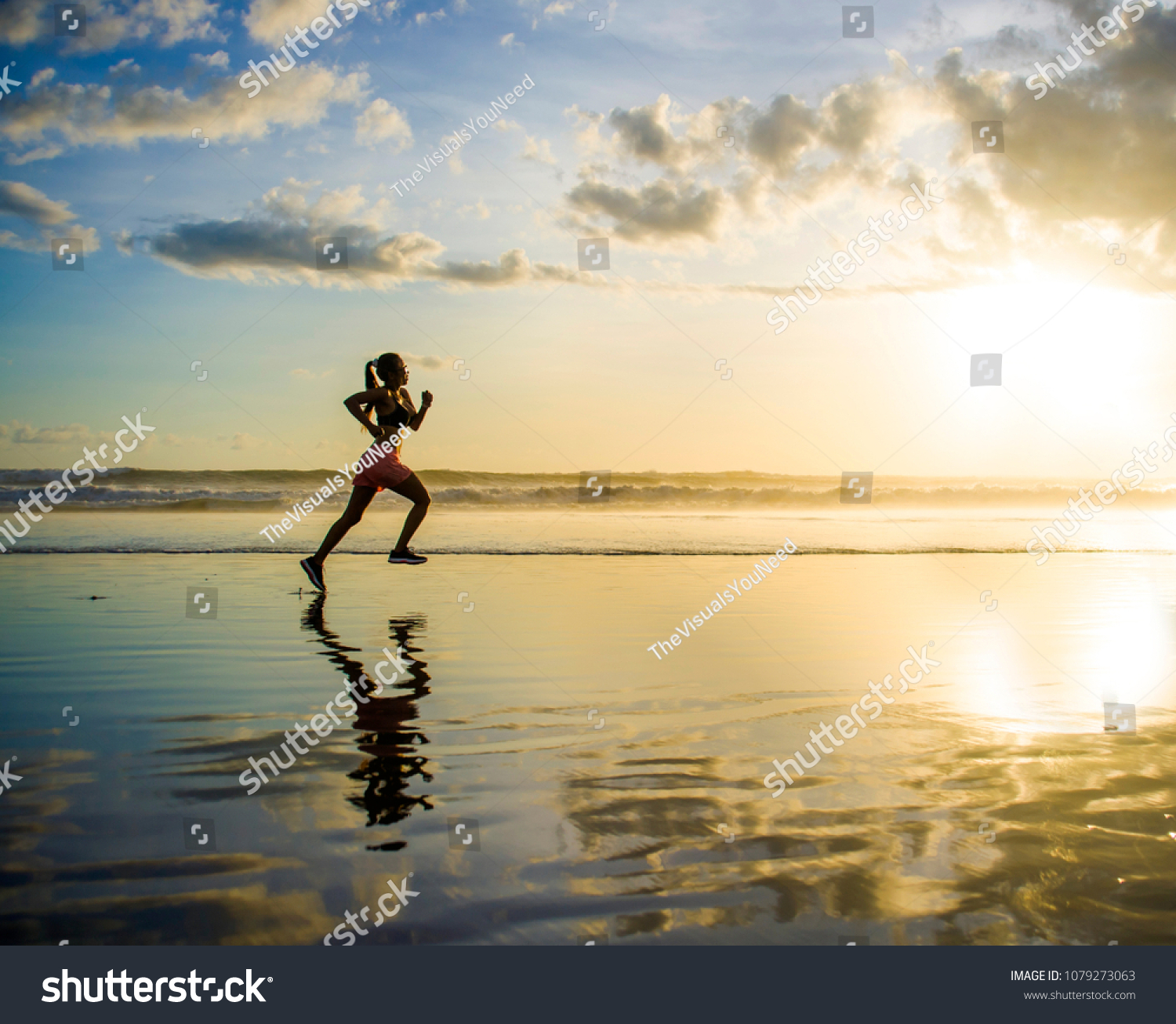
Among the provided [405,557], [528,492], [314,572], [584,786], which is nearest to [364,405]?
[405,557]

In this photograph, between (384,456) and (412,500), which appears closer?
(384,456)

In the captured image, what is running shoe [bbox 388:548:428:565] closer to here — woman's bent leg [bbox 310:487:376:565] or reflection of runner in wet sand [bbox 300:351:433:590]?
reflection of runner in wet sand [bbox 300:351:433:590]

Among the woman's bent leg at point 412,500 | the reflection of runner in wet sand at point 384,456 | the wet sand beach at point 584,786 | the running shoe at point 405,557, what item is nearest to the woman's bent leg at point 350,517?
the reflection of runner in wet sand at point 384,456

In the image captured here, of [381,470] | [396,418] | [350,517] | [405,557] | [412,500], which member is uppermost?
[396,418]

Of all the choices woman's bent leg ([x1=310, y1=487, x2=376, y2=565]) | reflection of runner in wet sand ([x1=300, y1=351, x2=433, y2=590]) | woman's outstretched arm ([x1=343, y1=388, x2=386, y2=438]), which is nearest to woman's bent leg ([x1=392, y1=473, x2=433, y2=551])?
reflection of runner in wet sand ([x1=300, y1=351, x2=433, y2=590])

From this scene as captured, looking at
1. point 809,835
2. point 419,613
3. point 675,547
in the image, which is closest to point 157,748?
point 809,835

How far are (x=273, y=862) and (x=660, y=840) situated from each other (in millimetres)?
1337

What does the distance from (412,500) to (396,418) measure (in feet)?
3.42

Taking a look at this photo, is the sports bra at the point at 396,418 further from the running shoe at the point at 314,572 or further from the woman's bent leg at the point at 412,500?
the running shoe at the point at 314,572

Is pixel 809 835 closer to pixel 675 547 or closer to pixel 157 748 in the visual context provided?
pixel 157 748

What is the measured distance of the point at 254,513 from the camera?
92.1 feet

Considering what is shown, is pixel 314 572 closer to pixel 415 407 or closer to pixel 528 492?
pixel 415 407

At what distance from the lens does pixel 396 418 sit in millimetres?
10242

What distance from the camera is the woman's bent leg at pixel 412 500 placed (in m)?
10.0
